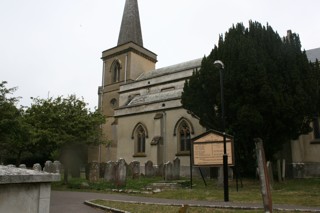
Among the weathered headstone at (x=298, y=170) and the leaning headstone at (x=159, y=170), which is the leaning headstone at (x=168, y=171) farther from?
the weathered headstone at (x=298, y=170)

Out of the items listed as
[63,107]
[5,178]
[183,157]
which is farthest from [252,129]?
[5,178]

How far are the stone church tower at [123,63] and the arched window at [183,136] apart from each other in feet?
39.8

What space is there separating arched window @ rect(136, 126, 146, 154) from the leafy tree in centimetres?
933

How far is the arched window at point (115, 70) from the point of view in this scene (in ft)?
124

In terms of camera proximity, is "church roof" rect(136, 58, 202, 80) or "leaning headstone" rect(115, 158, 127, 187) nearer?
"leaning headstone" rect(115, 158, 127, 187)

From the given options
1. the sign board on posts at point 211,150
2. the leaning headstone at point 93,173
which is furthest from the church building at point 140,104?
the sign board on posts at point 211,150

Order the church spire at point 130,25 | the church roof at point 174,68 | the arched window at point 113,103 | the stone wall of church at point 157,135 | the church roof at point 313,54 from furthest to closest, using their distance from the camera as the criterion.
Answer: the church spire at point 130,25 → the arched window at point 113,103 → the church roof at point 174,68 → the church roof at point 313,54 → the stone wall of church at point 157,135

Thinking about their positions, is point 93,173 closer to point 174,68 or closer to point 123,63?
point 174,68

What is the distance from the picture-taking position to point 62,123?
16719mm

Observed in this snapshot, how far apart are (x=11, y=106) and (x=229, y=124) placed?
38.4ft

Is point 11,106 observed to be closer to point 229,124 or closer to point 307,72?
point 229,124

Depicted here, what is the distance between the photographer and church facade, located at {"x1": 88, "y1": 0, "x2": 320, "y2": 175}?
24094mm

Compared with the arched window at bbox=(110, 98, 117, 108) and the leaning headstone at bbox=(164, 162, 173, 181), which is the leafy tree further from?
the arched window at bbox=(110, 98, 117, 108)

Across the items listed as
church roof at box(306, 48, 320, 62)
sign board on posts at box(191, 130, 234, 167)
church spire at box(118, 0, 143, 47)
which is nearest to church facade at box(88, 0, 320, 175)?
church spire at box(118, 0, 143, 47)
